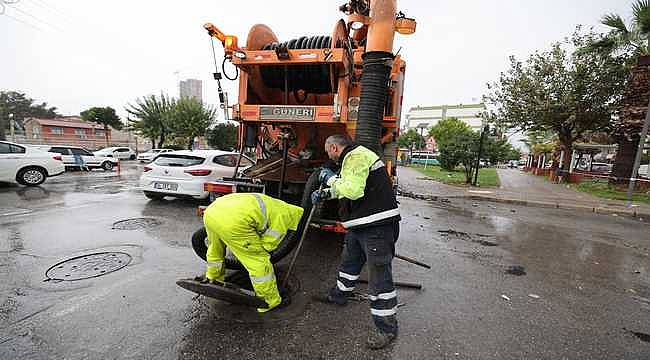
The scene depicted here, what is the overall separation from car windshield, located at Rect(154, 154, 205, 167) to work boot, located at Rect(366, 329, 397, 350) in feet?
17.5

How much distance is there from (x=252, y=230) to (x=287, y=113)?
198 cm

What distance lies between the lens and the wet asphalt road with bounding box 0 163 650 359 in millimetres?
2121

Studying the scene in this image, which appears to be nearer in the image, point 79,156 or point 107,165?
point 79,156

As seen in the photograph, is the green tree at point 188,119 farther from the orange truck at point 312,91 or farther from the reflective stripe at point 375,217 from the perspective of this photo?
the reflective stripe at point 375,217

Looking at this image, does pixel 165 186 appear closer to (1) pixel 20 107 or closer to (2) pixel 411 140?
(2) pixel 411 140

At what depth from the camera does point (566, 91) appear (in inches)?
518

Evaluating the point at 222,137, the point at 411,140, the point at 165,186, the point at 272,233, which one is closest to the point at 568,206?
the point at 272,233

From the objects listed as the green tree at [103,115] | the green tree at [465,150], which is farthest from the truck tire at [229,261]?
the green tree at [103,115]

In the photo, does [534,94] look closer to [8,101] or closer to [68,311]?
[68,311]

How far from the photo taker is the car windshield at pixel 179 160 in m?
6.38

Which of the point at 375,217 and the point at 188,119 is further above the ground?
the point at 188,119

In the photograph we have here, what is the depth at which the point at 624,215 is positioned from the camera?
869cm

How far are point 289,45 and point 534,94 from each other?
14.3 meters

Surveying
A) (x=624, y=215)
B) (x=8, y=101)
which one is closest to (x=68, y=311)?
(x=624, y=215)
